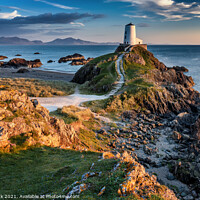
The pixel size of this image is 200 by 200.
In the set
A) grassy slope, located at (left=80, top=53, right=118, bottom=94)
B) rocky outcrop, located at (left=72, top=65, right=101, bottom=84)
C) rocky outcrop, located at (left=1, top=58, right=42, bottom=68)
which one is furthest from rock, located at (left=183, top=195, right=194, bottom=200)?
rocky outcrop, located at (left=1, top=58, right=42, bottom=68)

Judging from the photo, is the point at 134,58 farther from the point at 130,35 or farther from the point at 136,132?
the point at 136,132

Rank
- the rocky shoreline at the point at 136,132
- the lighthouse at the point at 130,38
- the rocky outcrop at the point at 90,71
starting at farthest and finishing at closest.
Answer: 1. the lighthouse at the point at 130,38
2. the rocky outcrop at the point at 90,71
3. the rocky shoreline at the point at 136,132

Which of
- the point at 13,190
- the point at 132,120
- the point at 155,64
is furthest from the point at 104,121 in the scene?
the point at 155,64

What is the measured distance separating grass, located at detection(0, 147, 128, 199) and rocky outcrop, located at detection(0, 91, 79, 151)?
1.12 m

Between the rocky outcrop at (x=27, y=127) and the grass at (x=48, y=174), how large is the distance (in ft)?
3.68

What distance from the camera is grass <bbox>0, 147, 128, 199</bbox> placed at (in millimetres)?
8834

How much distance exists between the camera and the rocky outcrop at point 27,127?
48.1 ft

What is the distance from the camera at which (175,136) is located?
1030 inches

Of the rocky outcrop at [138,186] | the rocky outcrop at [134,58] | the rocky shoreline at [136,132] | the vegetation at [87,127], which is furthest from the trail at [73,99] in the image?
the rocky outcrop at [138,186]

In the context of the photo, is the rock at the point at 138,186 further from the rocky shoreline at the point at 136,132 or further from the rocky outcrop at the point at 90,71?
the rocky outcrop at the point at 90,71

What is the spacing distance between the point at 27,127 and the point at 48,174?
609 centimetres

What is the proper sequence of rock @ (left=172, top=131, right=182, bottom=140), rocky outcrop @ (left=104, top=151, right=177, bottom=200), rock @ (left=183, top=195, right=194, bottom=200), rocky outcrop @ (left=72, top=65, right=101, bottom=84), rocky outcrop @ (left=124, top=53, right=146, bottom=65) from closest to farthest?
rocky outcrop @ (left=104, top=151, right=177, bottom=200), rock @ (left=183, top=195, right=194, bottom=200), rock @ (left=172, top=131, right=182, bottom=140), rocky outcrop @ (left=72, top=65, right=101, bottom=84), rocky outcrop @ (left=124, top=53, right=146, bottom=65)

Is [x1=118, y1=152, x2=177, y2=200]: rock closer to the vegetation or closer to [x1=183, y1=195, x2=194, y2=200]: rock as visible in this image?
[x1=183, y1=195, x2=194, y2=200]: rock

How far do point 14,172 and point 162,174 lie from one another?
14.1m
